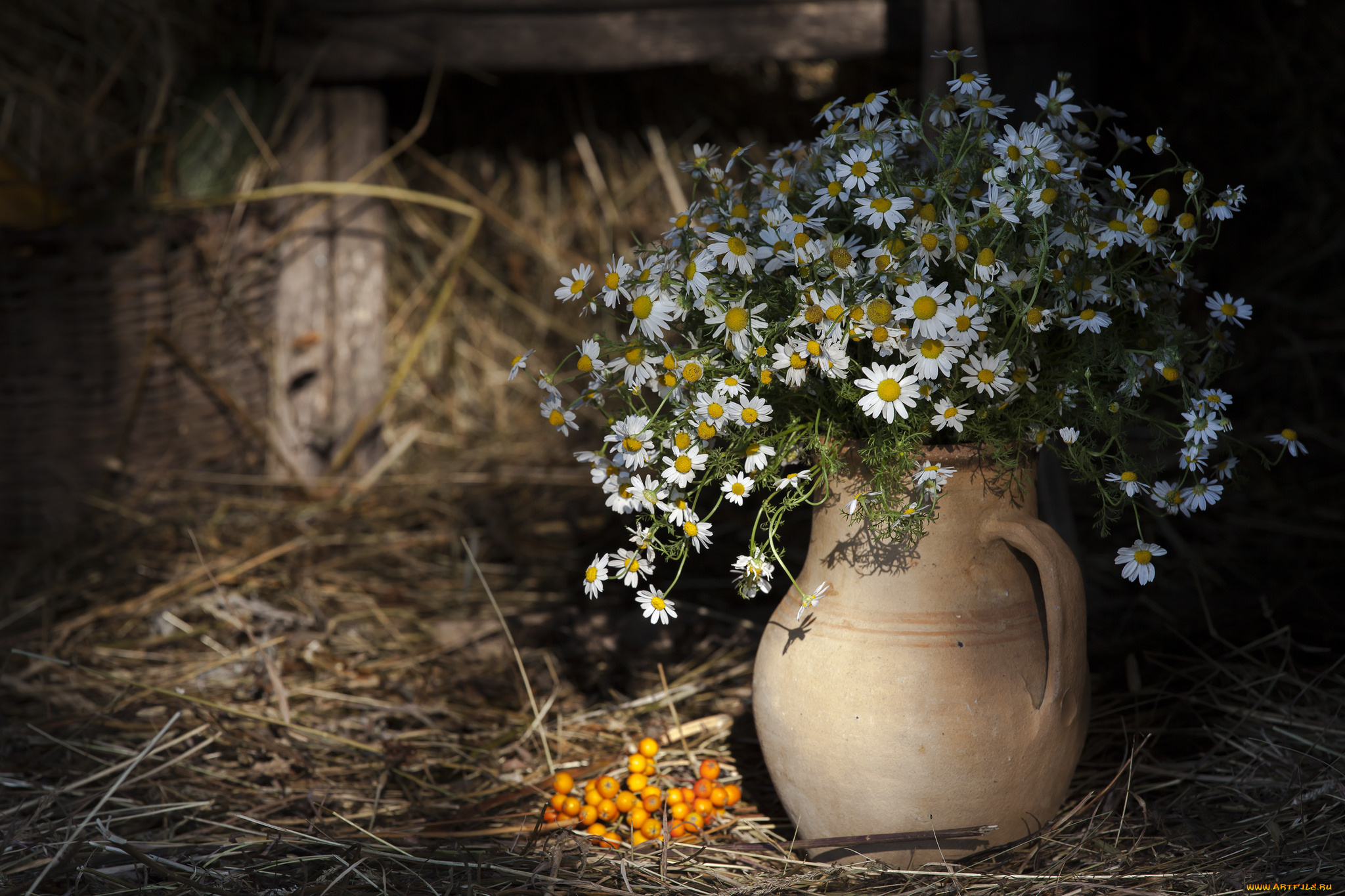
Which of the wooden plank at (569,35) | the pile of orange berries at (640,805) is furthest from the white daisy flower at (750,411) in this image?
the wooden plank at (569,35)

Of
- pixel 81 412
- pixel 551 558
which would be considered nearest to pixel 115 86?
pixel 81 412

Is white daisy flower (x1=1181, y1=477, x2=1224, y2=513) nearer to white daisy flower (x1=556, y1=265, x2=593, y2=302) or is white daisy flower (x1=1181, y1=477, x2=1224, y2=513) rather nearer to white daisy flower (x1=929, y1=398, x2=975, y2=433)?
white daisy flower (x1=929, y1=398, x2=975, y2=433)

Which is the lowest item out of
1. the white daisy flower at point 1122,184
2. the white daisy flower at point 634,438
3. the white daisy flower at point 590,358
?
the white daisy flower at point 634,438

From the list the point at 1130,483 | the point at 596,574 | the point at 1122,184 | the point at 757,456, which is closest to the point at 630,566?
the point at 596,574

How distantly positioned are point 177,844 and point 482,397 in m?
1.98

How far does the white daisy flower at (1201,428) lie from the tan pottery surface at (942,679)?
173 mm

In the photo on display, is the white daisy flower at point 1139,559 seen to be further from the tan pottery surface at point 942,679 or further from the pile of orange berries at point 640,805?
the pile of orange berries at point 640,805

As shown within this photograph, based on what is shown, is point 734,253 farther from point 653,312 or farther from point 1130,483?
point 1130,483

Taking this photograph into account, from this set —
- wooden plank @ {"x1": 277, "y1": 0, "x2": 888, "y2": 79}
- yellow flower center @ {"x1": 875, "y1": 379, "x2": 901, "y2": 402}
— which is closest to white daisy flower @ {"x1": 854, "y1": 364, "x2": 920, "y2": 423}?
yellow flower center @ {"x1": 875, "y1": 379, "x2": 901, "y2": 402}

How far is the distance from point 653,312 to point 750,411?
0.14m

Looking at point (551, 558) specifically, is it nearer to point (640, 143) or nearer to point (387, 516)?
point (387, 516)

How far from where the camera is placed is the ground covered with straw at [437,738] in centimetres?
111

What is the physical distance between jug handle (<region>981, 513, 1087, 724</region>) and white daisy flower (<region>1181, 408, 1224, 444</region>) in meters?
0.17

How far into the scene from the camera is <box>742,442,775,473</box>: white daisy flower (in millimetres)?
1006
